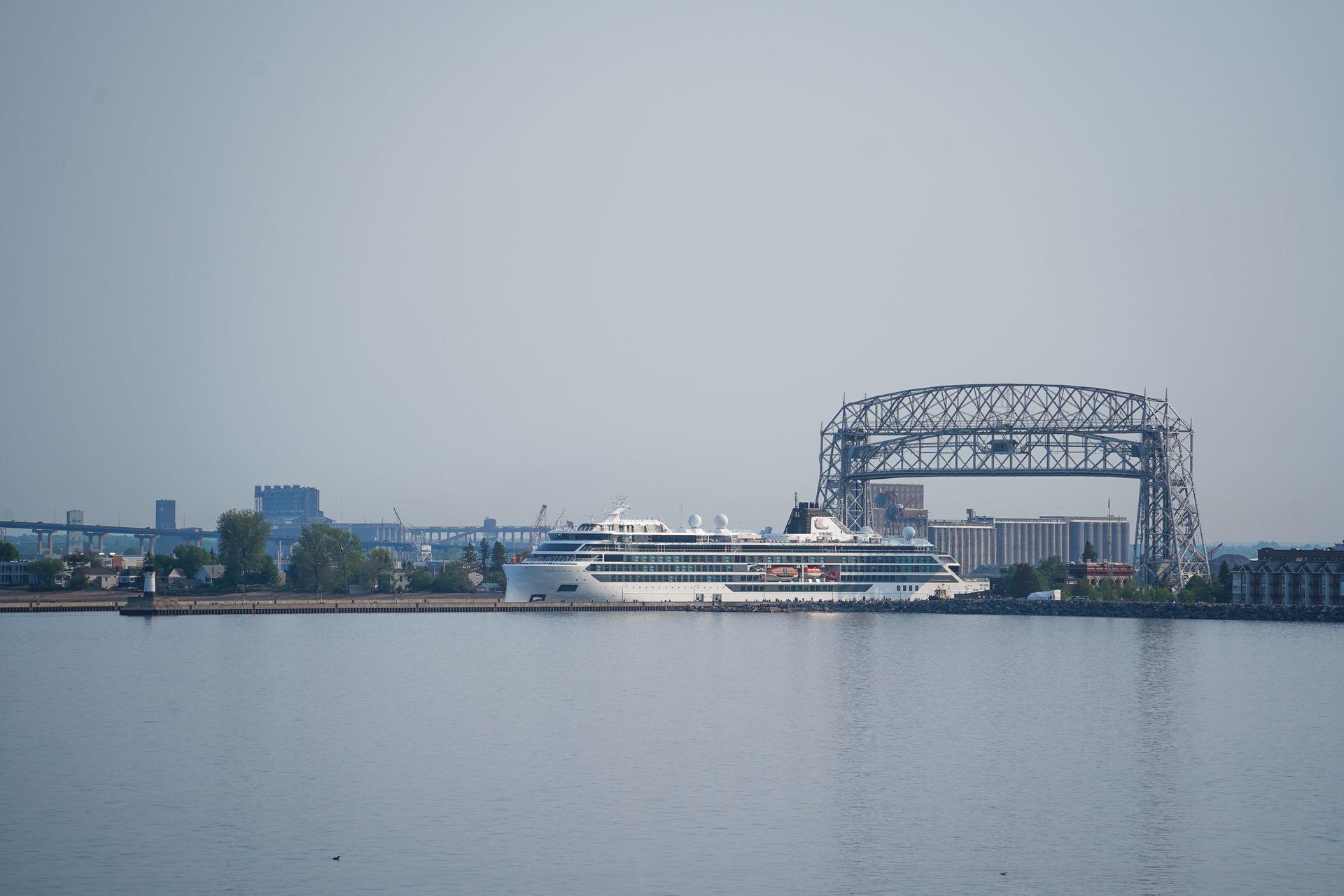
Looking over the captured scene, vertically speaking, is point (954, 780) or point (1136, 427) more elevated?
point (1136, 427)

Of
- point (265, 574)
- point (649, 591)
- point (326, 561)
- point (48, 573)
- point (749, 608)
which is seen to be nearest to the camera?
point (749, 608)

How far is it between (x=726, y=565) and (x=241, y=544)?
4665 centimetres

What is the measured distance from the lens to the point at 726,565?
374 feet

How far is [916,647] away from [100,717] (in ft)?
141

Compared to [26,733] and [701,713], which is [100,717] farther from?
[701,713]

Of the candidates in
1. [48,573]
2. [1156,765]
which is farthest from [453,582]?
[1156,765]

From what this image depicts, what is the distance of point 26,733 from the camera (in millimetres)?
42375

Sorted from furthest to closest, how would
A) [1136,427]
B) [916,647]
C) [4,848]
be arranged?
[1136,427]
[916,647]
[4,848]

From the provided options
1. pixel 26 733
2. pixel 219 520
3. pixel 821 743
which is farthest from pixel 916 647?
pixel 219 520

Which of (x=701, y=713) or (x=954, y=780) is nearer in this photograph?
(x=954, y=780)

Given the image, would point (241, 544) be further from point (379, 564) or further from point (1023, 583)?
point (1023, 583)

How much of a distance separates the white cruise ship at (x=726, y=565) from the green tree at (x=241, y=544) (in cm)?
3206

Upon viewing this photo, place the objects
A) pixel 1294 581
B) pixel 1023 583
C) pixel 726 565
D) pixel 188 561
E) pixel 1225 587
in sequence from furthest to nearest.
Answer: pixel 188 561 < pixel 1023 583 < pixel 726 565 < pixel 1225 587 < pixel 1294 581

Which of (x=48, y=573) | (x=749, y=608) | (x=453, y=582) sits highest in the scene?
(x=48, y=573)
